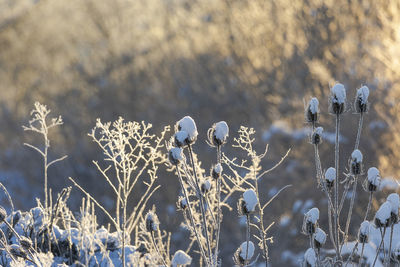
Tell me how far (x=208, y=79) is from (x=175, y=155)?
24.0ft

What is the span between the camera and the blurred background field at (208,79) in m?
6.05

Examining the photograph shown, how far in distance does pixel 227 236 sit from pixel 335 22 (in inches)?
147

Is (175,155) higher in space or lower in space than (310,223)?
higher

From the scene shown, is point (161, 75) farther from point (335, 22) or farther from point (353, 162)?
point (353, 162)

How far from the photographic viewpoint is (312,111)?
1.13 metres

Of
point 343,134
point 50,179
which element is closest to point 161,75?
point 50,179

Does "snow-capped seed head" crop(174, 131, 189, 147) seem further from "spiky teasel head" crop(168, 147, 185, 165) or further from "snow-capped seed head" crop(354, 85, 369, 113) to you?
"snow-capped seed head" crop(354, 85, 369, 113)

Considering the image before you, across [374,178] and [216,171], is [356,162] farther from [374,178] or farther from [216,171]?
[216,171]

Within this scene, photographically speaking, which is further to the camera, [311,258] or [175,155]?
[311,258]

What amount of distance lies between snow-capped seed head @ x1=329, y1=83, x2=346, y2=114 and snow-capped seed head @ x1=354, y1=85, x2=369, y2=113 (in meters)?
0.05

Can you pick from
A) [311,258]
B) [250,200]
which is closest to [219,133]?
[250,200]

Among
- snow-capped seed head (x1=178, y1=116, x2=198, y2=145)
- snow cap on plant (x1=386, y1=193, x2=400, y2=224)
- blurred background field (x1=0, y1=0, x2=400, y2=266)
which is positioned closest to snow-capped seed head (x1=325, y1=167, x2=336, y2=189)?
snow cap on plant (x1=386, y1=193, x2=400, y2=224)

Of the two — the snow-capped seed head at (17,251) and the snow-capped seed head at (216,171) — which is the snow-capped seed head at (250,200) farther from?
the snow-capped seed head at (17,251)

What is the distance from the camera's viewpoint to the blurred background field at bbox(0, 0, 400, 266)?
19.9 feet
